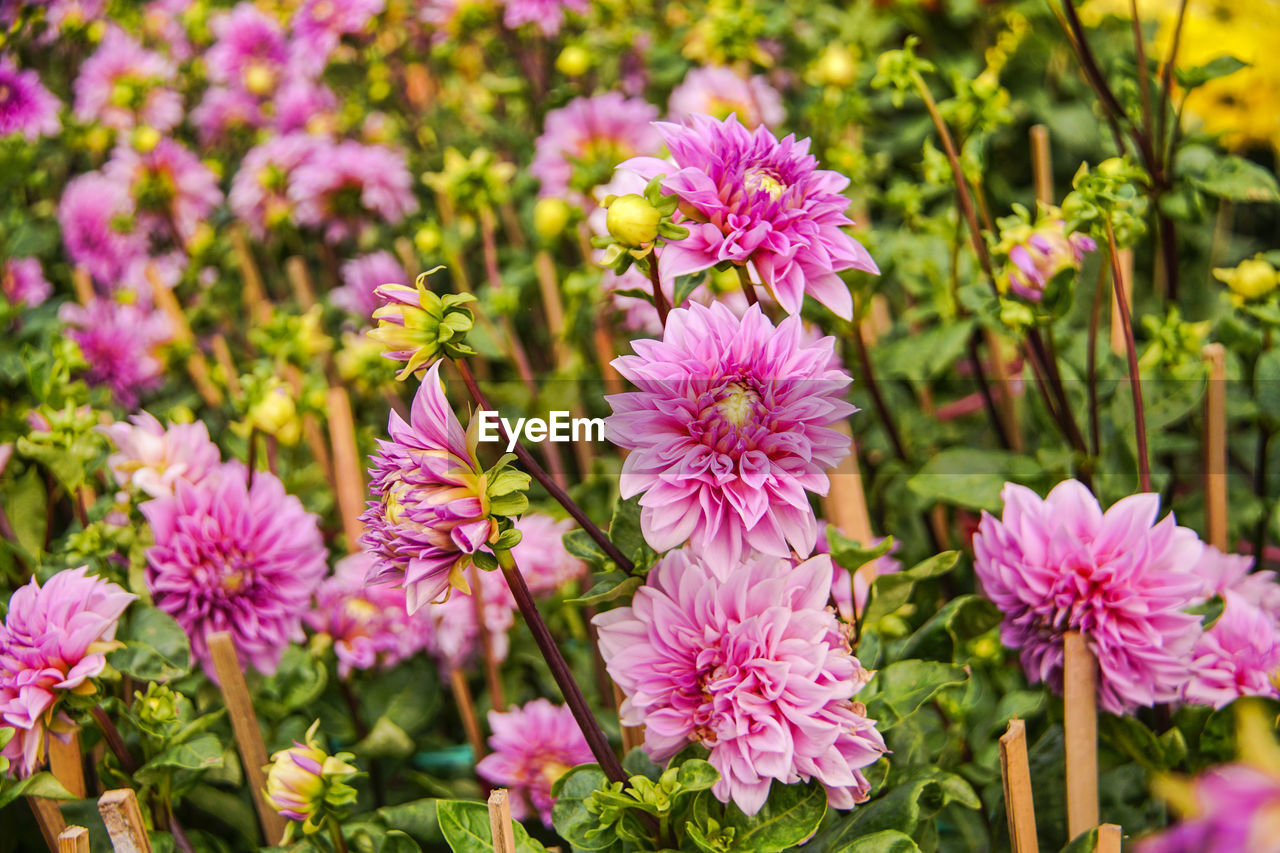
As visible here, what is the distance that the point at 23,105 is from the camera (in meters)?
1.52

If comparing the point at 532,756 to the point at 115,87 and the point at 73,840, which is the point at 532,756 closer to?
the point at 73,840

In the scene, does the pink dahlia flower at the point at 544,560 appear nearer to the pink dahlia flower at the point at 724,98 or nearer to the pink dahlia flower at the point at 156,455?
the pink dahlia flower at the point at 156,455

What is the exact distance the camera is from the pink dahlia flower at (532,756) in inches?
33.2

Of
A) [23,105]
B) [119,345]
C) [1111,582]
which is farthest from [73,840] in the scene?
[23,105]

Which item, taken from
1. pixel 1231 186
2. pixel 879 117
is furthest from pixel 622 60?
pixel 1231 186

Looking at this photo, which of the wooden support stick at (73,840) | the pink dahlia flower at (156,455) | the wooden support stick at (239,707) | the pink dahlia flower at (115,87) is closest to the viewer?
the wooden support stick at (73,840)

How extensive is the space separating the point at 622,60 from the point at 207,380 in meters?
0.95

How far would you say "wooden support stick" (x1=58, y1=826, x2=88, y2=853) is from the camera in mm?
633

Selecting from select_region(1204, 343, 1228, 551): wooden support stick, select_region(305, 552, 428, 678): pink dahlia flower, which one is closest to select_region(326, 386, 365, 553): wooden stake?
select_region(305, 552, 428, 678): pink dahlia flower

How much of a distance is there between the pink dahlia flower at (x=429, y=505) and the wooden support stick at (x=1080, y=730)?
0.45m

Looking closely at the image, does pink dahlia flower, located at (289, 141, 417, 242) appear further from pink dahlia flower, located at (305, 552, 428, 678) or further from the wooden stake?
pink dahlia flower, located at (305, 552, 428, 678)

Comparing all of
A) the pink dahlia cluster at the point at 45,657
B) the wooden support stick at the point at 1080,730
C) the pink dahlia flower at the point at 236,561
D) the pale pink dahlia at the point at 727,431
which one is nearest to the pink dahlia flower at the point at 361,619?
the pink dahlia flower at the point at 236,561

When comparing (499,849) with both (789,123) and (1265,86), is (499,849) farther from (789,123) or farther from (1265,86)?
(1265,86)

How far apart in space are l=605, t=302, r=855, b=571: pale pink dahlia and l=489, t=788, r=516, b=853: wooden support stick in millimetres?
195
